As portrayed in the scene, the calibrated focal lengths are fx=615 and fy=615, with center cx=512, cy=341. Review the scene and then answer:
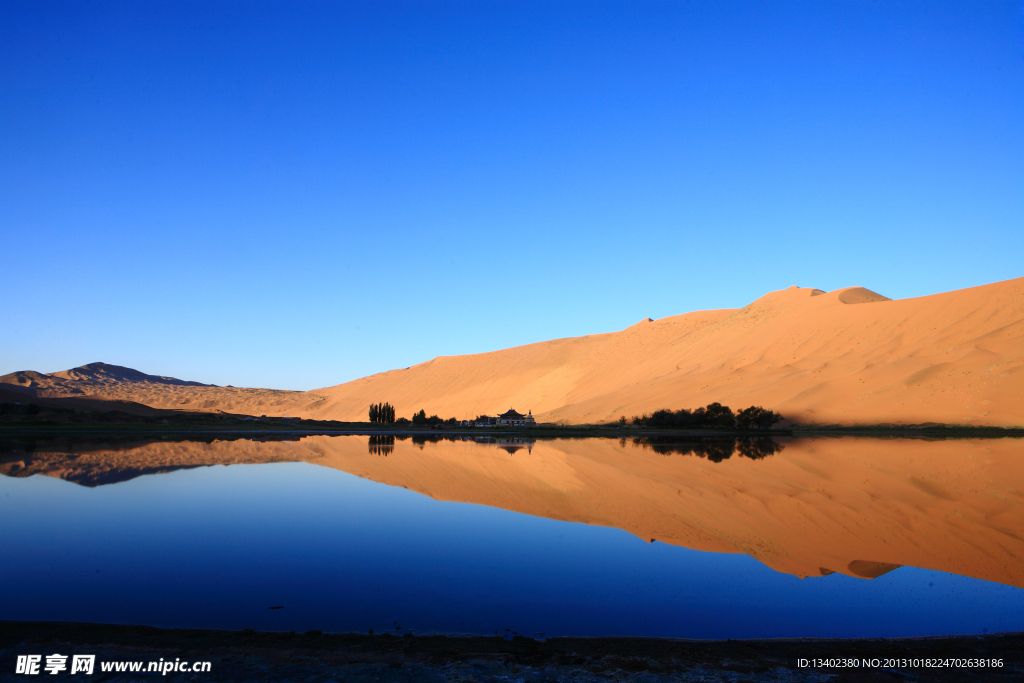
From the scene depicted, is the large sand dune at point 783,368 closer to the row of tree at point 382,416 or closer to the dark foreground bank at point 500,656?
the row of tree at point 382,416

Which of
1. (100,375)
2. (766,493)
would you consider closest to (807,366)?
(766,493)

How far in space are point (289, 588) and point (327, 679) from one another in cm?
334

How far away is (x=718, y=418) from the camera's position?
193 ft

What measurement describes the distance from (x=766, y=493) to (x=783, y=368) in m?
60.8

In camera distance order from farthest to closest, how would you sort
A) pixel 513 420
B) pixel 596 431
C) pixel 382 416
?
pixel 382 416
pixel 513 420
pixel 596 431

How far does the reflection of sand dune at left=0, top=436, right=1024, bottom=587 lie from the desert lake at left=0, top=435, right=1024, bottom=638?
0.10 metres

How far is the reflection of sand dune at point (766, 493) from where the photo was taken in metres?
11.2

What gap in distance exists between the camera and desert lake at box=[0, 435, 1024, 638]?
25.1 feet

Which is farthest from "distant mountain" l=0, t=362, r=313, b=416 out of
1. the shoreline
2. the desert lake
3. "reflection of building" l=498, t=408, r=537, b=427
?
the desert lake

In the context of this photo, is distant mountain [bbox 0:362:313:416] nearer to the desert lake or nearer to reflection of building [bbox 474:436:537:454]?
reflection of building [bbox 474:436:537:454]

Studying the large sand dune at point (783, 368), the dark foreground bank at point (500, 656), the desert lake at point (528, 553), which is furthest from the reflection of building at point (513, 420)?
the dark foreground bank at point (500, 656)

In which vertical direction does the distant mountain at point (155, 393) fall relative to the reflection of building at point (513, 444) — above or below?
above

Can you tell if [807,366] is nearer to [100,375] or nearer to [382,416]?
[382,416]

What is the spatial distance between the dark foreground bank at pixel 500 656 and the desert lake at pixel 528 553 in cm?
47
